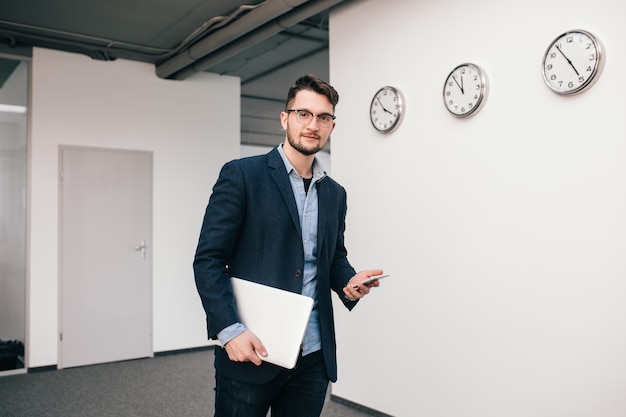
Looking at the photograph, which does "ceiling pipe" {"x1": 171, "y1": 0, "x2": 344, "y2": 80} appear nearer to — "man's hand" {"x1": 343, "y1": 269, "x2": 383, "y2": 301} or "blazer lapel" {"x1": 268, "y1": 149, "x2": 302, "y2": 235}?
"blazer lapel" {"x1": 268, "y1": 149, "x2": 302, "y2": 235}

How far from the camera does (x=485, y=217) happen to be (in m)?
3.11

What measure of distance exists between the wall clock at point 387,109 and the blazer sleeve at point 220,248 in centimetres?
226

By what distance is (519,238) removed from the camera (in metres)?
2.93

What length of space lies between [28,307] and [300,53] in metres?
3.41

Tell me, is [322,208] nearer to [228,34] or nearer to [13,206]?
[228,34]

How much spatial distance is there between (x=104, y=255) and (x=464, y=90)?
3755 mm

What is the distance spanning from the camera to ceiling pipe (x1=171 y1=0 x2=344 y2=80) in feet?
13.0

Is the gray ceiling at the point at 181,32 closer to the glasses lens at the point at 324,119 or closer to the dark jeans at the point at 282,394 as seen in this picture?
the glasses lens at the point at 324,119

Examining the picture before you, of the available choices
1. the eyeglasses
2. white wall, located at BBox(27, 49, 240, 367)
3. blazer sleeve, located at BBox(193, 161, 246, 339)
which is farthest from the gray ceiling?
blazer sleeve, located at BBox(193, 161, 246, 339)

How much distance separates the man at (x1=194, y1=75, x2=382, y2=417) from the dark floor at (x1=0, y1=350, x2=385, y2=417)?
2367 mm

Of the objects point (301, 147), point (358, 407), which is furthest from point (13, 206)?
point (301, 147)

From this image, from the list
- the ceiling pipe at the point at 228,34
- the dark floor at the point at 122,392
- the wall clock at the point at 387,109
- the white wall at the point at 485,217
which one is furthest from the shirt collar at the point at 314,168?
the dark floor at the point at 122,392

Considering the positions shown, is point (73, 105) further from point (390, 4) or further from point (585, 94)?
point (585, 94)

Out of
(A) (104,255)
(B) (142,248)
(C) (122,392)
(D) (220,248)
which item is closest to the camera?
(D) (220,248)
